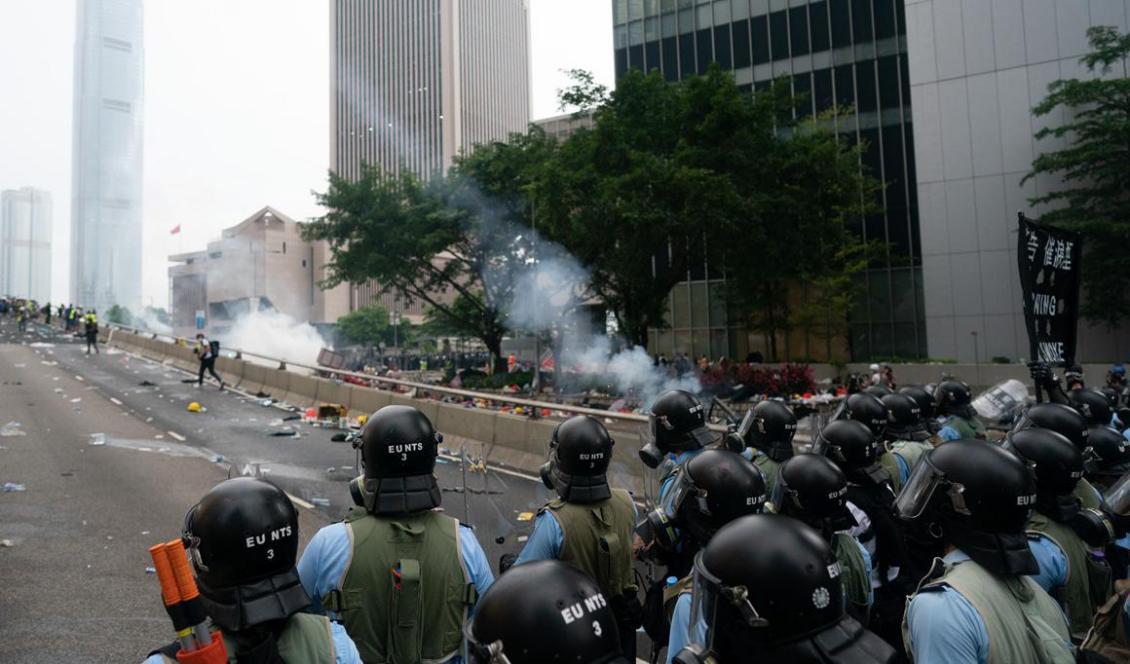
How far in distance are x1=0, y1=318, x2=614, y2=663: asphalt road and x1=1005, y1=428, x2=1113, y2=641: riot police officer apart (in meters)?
3.64

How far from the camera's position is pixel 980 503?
2.43 m

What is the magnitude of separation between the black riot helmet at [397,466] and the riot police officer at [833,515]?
176cm

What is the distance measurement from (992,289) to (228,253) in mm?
66781

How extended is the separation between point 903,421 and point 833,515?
3638mm

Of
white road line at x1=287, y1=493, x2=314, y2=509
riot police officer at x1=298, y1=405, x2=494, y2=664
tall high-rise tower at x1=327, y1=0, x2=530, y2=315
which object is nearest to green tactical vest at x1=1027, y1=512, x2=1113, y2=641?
riot police officer at x1=298, y1=405, x2=494, y2=664

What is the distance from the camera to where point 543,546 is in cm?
367

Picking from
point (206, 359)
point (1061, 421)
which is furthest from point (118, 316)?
point (1061, 421)

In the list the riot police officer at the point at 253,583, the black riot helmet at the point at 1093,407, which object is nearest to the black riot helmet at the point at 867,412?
the black riot helmet at the point at 1093,407

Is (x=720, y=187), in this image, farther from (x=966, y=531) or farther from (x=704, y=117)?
(x=966, y=531)

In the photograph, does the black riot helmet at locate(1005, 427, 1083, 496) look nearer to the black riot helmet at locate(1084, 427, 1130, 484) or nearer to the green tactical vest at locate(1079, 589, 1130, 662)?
the green tactical vest at locate(1079, 589, 1130, 662)

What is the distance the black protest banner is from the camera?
723 cm

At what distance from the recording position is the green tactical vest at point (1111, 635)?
2541 millimetres

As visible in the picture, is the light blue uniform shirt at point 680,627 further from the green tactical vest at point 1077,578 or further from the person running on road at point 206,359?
the person running on road at point 206,359

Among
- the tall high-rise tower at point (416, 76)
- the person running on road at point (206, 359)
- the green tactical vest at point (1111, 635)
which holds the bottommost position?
the green tactical vest at point (1111, 635)
